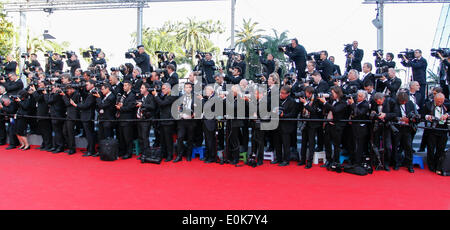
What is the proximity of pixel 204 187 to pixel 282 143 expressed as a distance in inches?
98.0

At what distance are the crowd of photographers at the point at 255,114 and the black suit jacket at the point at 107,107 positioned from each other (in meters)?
0.02

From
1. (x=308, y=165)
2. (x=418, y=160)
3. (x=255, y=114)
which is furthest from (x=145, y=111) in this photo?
(x=418, y=160)

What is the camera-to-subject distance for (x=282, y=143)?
718 cm

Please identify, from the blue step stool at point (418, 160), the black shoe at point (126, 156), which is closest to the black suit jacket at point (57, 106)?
the black shoe at point (126, 156)

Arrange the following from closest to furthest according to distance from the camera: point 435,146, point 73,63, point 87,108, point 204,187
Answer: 1. point 204,187
2. point 435,146
3. point 87,108
4. point 73,63

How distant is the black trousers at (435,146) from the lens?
6.25 meters

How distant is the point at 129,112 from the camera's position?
756 cm

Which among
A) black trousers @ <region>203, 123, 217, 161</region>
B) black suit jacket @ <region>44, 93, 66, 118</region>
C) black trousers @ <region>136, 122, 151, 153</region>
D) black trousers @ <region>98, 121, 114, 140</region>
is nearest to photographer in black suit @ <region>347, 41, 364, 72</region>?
black trousers @ <region>203, 123, 217, 161</region>

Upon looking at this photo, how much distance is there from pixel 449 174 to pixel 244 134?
374 centimetres

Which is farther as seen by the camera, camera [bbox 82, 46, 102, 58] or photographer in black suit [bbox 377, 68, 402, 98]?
camera [bbox 82, 46, 102, 58]

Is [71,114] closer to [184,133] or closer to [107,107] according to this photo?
[107,107]

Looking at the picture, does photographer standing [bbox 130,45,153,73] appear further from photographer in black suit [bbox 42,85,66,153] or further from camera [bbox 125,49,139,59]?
photographer in black suit [bbox 42,85,66,153]

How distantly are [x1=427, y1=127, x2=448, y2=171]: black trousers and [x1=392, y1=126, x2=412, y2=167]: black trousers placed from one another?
358 millimetres

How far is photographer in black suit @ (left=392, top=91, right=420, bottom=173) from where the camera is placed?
636cm
